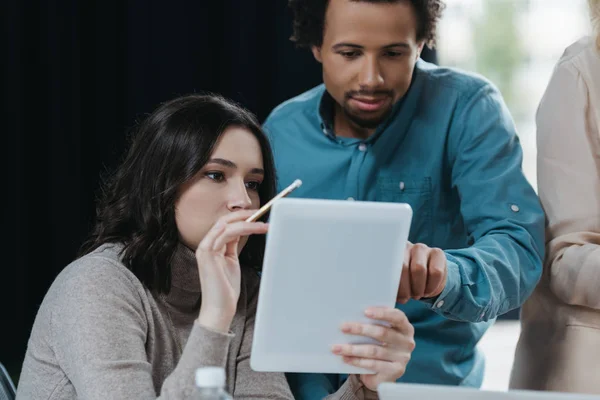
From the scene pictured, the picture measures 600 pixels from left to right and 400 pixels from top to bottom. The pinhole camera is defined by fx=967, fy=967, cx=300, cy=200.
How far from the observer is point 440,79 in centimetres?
212

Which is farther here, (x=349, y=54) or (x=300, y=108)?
(x=300, y=108)

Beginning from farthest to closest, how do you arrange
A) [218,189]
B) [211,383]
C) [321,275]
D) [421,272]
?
[218,189]
[421,272]
[321,275]
[211,383]

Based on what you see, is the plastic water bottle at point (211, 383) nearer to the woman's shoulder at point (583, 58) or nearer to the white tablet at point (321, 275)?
the white tablet at point (321, 275)

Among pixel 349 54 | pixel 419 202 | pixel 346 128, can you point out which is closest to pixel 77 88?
pixel 346 128

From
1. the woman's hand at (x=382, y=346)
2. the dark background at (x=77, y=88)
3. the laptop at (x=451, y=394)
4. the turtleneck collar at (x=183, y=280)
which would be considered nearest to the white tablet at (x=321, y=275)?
the woman's hand at (x=382, y=346)

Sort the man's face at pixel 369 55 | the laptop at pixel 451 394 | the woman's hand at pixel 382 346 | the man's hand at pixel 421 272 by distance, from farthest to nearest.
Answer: the man's face at pixel 369 55 < the man's hand at pixel 421 272 < the woman's hand at pixel 382 346 < the laptop at pixel 451 394

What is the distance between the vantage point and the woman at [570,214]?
1873mm

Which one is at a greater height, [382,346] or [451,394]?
[451,394]

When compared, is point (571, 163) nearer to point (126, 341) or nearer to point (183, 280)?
point (183, 280)

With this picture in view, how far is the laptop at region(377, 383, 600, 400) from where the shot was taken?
104 centimetres

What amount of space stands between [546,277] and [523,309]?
118mm

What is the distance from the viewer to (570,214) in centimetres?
190

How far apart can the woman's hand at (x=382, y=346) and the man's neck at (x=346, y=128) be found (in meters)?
0.73

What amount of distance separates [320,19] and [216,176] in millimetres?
624
